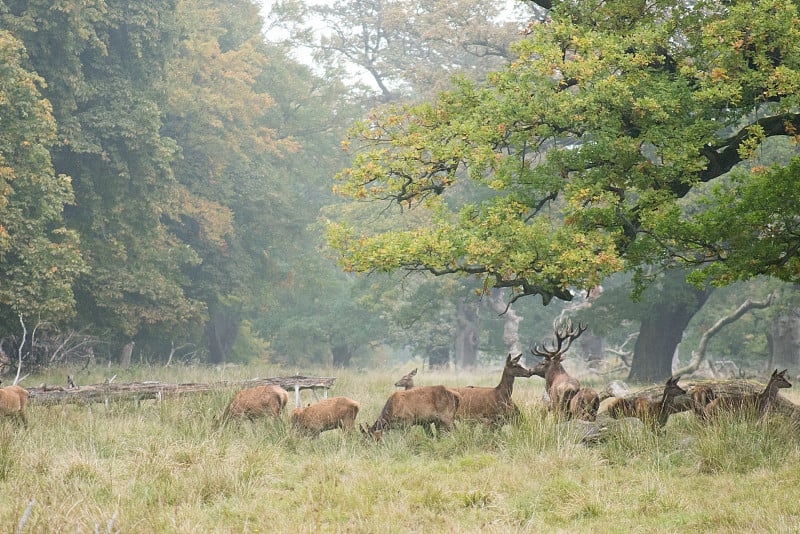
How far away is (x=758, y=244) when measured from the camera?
32.2 feet

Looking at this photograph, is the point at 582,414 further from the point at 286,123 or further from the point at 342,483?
the point at 286,123

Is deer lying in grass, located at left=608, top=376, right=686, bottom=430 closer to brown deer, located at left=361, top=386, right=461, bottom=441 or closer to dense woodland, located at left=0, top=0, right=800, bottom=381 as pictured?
dense woodland, located at left=0, top=0, right=800, bottom=381

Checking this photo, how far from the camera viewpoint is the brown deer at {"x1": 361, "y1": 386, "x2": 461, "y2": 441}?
463 inches

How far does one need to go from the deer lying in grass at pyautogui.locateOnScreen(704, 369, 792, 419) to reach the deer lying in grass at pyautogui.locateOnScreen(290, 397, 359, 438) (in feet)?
15.8

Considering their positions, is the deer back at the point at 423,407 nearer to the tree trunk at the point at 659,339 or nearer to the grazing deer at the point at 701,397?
the grazing deer at the point at 701,397

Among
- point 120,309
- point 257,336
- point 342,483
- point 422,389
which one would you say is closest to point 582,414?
Result: point 422,389

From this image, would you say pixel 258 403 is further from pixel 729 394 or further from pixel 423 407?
pixel 729 394

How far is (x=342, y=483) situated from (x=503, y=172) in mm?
6576

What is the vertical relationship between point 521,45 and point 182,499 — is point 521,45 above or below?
above

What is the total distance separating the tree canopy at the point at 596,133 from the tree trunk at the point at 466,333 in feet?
73.7

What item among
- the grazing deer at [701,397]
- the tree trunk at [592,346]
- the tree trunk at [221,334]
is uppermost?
the grazing deer at [701,397]

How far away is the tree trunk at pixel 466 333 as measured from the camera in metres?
36.6

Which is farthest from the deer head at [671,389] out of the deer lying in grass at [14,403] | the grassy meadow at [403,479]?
the deer lying in grass at [14,403]

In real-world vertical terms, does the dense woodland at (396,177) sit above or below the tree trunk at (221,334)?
above
